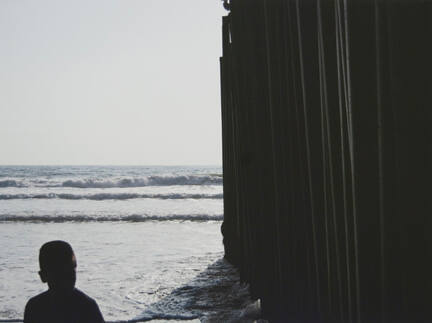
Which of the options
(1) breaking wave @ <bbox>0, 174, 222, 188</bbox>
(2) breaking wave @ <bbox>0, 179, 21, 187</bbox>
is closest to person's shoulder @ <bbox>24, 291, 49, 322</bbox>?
(1) breaking wave @ <bbox>0, 174, 222, 188</bbox>

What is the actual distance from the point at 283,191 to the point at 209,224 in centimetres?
1074

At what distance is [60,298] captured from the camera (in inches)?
86.7

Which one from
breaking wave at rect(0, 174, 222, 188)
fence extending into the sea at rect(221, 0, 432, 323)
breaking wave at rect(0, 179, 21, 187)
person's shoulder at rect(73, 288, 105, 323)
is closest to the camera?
fence extending into the sea at rect(221, 0, 432, 323)

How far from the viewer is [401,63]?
1.82 meters

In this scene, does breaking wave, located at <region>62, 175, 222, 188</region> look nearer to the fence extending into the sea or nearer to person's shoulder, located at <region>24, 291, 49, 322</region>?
the fence extending into the sea

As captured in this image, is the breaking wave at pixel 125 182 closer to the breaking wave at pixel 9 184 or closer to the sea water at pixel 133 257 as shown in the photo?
the breaking wave at pixel 9 184

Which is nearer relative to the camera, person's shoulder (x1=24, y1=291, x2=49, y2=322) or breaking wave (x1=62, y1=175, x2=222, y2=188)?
person's shoulder (x1=24, y1=291, x2=49, y2=322)

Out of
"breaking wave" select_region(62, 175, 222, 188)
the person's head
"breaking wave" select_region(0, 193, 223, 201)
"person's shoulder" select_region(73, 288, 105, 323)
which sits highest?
the person's head

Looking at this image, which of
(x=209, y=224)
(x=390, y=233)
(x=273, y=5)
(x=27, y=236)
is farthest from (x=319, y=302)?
(x=209, y=224)

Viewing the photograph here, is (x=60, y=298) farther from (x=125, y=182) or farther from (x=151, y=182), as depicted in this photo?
(x=151, y=182)

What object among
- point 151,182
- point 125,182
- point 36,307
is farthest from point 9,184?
point 36,307

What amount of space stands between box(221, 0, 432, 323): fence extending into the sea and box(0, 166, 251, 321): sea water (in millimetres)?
2245

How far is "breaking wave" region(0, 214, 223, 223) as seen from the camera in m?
15.1

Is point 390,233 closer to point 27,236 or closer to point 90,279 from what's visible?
point 90,279
